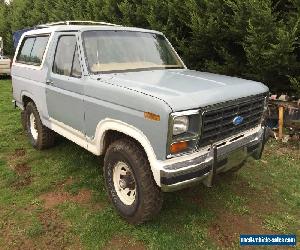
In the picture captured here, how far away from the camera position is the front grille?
3.65 m

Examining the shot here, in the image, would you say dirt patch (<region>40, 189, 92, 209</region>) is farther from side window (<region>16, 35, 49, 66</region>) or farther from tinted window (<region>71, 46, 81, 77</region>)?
side window (<region>16, 35, 49, 66</region>)

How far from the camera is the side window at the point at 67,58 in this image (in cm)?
477

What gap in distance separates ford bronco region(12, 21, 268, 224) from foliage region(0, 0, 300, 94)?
244 centimetres

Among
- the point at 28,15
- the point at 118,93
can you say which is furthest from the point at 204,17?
the point at 28,15

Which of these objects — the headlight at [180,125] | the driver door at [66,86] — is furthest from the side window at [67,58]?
the headlight at [180,125]

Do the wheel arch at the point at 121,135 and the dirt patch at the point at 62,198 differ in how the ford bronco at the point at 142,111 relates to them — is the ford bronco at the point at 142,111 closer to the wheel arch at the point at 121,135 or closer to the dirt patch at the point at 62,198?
the wheel arch at the point at 121,135

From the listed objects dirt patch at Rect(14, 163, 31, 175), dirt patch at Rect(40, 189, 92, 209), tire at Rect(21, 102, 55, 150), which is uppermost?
tire at Rect(21, 102, 55, 150)

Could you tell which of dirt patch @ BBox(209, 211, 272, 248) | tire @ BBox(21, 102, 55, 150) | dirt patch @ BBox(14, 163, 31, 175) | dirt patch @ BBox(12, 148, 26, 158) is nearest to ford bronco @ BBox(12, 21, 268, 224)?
tire @ BBox(21, 102, 55, 150)

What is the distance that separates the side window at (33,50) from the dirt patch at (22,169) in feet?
5.61

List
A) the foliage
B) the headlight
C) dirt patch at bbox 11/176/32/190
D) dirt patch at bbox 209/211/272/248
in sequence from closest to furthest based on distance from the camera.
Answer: the headlight
dirt patch at bbox 209/211/272/248
dirt patch at bbox 11/176/32/190
the foliage

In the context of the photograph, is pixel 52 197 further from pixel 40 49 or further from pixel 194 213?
pixel 40 49

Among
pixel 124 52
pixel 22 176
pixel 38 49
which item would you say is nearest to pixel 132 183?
pixel 124 52

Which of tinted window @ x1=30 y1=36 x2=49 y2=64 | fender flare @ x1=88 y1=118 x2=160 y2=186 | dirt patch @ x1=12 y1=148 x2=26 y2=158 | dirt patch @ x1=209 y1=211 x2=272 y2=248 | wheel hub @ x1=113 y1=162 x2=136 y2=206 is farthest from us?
dirt patch @ x1=12 y1=148 x2=26 y2=158

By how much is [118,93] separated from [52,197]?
193 cm
